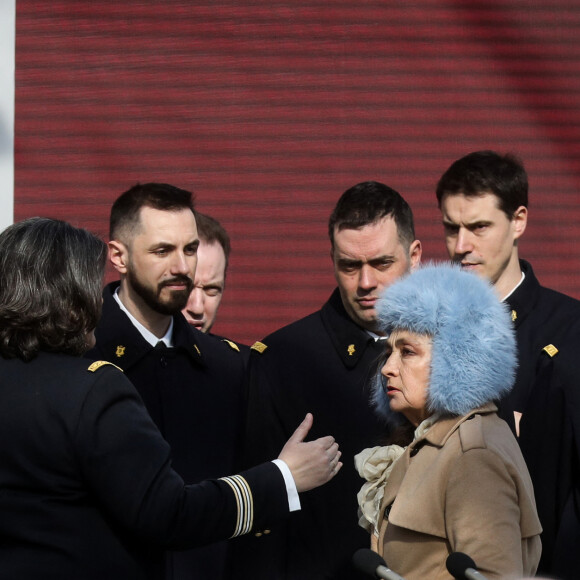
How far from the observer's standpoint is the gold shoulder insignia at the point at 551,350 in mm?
3379

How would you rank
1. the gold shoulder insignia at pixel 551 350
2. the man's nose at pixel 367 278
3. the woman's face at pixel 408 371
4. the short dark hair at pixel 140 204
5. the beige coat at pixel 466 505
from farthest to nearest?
the short dark hair at pixel 140 204
the man's nose at pixel 367 278
the gold shoulder insignia at pixel 551 350
the woman's face at pixel 408 371
the beige coat at pixel 466 505

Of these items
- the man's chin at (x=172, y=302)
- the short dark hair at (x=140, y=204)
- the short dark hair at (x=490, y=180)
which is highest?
the short dark hair at (x=490, y=180)

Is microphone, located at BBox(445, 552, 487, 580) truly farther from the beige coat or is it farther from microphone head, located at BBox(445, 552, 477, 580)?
the beige coat

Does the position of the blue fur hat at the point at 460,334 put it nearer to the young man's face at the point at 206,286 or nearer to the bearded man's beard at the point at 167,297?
the bearded man's beard at the point at 167,297

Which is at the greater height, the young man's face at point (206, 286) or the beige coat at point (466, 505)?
the young man's face at point (206, 286)

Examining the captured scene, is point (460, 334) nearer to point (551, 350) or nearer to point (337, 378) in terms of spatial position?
point (551, 350)

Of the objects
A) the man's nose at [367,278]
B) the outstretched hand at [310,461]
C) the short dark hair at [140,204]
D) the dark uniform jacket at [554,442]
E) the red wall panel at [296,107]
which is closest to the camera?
the outstretched hand at [310,461]

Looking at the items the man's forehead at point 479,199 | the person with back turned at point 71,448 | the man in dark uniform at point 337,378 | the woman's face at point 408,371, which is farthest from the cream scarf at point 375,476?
the man's forehead at point 479,199

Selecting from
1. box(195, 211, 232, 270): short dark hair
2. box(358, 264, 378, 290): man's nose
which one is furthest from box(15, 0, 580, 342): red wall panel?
box(358, 264, 378, 290): man's nose

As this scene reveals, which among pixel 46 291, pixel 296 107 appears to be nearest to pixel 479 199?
pixel 296 107

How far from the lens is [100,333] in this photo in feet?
11.9

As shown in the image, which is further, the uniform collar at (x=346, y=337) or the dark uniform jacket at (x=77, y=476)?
the uniform collar at (x=346, y=337)

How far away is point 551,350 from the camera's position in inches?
133

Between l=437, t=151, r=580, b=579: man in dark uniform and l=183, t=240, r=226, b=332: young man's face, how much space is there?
946mm
